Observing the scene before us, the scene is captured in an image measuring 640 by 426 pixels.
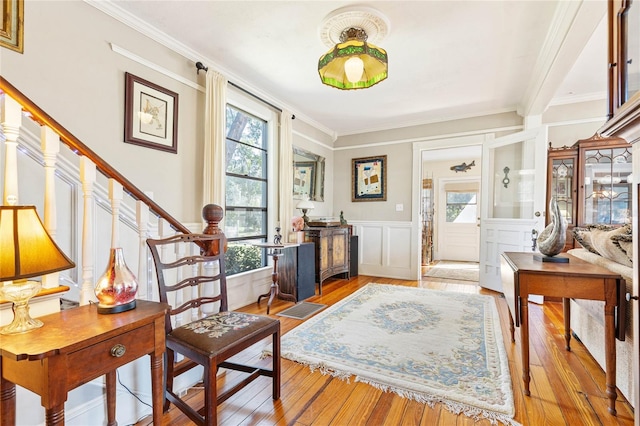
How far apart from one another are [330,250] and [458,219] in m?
4.56

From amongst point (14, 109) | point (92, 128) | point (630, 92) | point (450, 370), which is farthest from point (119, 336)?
point (630, 92)

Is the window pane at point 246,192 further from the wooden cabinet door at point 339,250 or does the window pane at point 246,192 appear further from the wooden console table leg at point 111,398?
the wooden console table leg at point 111,398

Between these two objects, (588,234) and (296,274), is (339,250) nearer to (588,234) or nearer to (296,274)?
(296,274)

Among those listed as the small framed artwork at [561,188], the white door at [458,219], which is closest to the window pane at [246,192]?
the small framed artwork at [561,188]

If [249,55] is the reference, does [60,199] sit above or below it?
below

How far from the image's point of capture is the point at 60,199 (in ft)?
6.04

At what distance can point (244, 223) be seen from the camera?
357 cm

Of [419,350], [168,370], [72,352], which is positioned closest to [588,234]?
[419,350]

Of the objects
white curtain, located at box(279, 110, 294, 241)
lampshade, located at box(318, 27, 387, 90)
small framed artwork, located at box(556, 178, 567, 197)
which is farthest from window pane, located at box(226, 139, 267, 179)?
small framed artwork, located at box(556, 178, 567, 197)

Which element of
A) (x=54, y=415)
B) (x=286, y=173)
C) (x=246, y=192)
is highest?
(x=286, y=173)

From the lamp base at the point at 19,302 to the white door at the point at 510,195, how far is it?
4393 millimetres

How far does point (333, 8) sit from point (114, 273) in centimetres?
224

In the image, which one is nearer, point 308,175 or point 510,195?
point 510,195

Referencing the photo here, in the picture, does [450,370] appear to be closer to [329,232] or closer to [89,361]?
[89,361]
